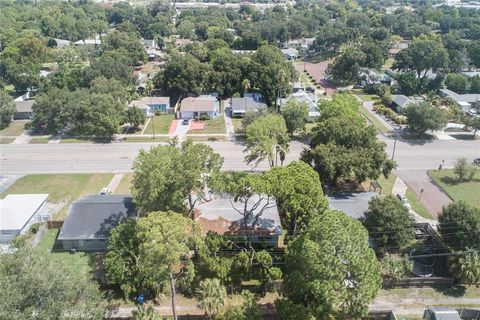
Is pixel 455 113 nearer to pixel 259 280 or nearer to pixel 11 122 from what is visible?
pixel 259 280

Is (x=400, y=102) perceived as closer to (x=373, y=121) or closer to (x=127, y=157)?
(x=373, y=121)

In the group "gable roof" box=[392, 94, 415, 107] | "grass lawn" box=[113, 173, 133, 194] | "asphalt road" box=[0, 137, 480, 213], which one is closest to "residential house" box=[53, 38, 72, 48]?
"asphalt road" box=[0, 137, 480, 213]

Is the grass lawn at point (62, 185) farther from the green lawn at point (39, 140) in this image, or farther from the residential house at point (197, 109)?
the residential house at point (197, 109)

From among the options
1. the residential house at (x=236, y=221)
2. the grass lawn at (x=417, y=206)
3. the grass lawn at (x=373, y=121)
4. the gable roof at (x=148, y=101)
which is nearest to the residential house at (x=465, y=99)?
the grass lawn at (x=373, y=121)

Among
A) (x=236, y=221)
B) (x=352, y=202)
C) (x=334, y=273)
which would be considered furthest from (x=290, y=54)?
(x=334, y=273)

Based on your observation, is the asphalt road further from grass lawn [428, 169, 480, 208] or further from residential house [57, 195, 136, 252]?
residential house [57, 195, 136, 252]

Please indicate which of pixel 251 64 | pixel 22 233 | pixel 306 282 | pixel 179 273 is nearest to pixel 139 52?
pixel 251 64
